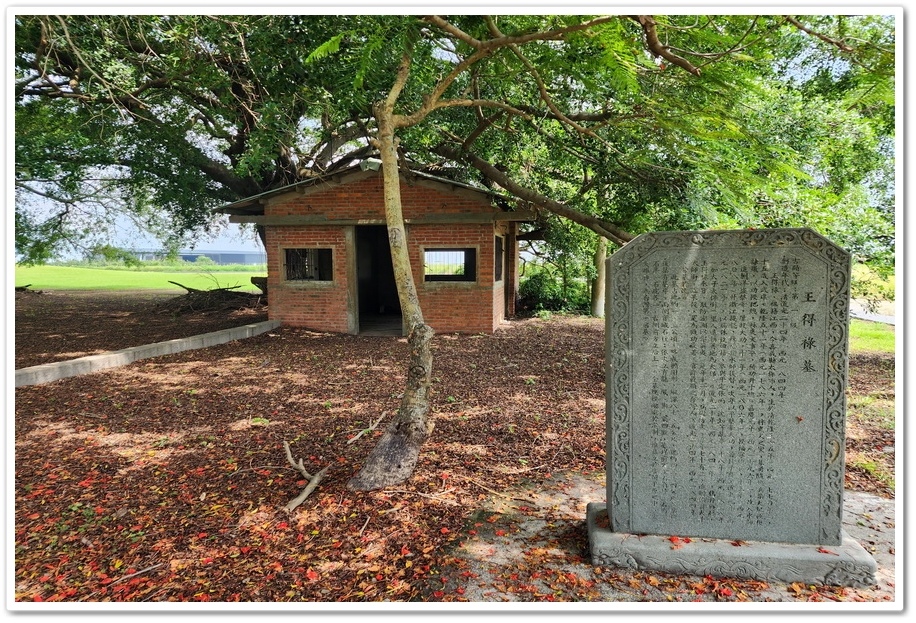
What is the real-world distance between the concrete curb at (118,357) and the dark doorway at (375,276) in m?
4.52

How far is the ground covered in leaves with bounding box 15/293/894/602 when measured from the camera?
9.80 feet

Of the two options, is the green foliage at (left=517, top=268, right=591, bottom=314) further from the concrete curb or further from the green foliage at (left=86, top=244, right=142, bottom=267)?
the green foliage at (left=86, top=244, right=142, bottom=267)

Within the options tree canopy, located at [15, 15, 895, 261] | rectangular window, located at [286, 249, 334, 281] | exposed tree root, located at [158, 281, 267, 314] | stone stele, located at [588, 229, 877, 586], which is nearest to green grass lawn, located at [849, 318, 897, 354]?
tree canopy, located at [15, 15, 895, 261]

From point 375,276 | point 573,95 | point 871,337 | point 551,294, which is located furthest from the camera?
point 551,294

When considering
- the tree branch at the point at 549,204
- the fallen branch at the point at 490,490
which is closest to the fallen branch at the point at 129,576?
the fallen branch at the point at 490,490

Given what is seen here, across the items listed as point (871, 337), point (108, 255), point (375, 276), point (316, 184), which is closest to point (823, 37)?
point (316, 184)

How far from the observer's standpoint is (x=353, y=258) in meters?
12.0

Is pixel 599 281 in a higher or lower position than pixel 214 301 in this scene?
higher

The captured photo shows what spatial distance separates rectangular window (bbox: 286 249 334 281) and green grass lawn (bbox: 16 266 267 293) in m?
10.8

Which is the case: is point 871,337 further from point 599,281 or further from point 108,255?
point 108,255

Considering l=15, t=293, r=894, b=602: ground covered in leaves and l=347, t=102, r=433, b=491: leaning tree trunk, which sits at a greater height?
l=347, t=102, r=433, b=491: leaning tree trunk

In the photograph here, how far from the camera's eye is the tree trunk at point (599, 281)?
1537 centimetres

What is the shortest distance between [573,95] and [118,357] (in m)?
8.51
